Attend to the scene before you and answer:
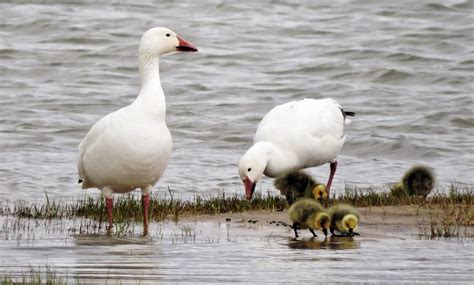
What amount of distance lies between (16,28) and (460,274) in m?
24.1

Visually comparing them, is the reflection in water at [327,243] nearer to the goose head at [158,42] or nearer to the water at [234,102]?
the water at [234,102]

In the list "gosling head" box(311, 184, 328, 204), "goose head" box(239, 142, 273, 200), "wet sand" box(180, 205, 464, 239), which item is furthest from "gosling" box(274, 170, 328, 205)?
"wet sand" box(180, 205, 464, 239)

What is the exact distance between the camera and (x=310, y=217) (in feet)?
34.8

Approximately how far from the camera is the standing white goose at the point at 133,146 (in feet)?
36.3

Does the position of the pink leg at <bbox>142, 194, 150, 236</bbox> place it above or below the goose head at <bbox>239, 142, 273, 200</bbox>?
below

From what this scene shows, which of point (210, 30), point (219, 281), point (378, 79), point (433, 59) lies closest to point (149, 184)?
point (219, 281)

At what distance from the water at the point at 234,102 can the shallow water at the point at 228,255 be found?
0.02 m

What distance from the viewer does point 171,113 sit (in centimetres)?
2327

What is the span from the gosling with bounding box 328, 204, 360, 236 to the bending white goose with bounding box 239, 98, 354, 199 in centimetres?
268

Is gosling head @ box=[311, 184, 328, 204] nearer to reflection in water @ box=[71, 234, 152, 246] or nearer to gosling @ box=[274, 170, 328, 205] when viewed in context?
gosling @ box=[274, 170, 328, 205]

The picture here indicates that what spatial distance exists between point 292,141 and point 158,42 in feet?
7.96

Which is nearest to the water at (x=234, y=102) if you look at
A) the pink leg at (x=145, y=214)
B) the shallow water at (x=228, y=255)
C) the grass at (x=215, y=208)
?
the shallow water at (x=228, y=255)

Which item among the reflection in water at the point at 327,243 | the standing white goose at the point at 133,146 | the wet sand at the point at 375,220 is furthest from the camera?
the standing white goose at the point at 133,146

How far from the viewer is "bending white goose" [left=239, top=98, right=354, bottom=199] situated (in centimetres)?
1345
